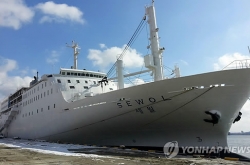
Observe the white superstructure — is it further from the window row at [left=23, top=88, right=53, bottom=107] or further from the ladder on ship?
the ladder on ship

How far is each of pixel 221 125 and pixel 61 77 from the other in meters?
13.1

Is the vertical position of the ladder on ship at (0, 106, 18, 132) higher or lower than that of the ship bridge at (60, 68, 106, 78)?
lower

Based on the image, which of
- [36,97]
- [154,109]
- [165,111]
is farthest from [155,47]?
[36,97]

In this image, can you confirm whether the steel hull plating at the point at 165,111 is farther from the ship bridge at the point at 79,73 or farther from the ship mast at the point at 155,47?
the ship bridge at the point at 79,73

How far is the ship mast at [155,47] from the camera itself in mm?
13273

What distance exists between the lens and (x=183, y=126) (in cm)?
1134

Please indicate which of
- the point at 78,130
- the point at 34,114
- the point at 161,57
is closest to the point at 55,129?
the point at 78,130

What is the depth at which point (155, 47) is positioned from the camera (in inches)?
532

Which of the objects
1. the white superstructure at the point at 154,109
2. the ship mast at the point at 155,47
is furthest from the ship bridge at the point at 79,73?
the ship mast at the point at 155,47

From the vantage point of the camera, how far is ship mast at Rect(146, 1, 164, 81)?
1327cm

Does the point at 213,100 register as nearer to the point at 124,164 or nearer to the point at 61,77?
the point at 124,164

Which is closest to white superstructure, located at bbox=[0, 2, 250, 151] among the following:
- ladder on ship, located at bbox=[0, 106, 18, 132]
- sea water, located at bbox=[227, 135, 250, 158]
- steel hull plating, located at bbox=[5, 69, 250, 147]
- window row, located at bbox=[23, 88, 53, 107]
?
steel hull plating, located at bbox=[5, 69, 250, 147]

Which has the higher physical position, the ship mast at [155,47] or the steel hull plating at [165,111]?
the ship mast at [155,47]

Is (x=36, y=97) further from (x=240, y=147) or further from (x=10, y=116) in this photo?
(x=240, y=147)
